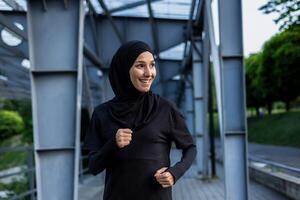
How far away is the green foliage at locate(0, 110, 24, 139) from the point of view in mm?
37281

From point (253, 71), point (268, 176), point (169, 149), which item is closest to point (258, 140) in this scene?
point (268, 176)

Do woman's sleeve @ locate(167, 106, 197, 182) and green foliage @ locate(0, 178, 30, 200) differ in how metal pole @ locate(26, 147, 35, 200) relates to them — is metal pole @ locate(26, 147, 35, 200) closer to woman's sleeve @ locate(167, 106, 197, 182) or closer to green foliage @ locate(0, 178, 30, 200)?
→ green foliage @ locate(0, 178, 30, 200)

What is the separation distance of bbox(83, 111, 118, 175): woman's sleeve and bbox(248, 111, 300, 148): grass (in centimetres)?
743

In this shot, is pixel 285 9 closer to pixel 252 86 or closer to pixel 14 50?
pixel 14 50

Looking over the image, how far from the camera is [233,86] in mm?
6832

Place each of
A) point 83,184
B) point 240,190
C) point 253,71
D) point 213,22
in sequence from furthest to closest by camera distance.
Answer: point 253,71
point 83,184
point 213,22
point 240,190

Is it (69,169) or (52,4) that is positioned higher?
(52,4)

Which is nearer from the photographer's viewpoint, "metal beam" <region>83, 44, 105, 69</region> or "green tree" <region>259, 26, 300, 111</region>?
"metal beam" <region>83, 44, 105, 69</region>

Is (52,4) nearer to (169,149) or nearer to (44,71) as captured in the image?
(44,71)

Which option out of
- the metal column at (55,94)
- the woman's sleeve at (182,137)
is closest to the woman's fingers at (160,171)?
the woman's sleeve at (182,137)

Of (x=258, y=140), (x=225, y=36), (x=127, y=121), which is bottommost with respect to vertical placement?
(x=258, y=140)

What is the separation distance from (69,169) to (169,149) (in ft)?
13.8

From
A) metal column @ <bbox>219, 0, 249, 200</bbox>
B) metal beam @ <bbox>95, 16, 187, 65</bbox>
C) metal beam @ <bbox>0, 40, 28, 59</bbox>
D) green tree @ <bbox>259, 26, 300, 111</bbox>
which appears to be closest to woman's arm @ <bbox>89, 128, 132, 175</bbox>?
metal column @ <bbox>219, 0, 249, 200</bbox>

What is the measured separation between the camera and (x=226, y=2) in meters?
6.86
